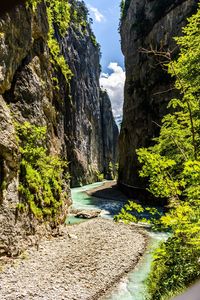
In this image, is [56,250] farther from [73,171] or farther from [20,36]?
[73,171]

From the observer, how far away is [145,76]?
4159 cm

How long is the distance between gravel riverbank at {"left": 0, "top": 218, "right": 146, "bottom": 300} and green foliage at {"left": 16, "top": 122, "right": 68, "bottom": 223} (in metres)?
2.03

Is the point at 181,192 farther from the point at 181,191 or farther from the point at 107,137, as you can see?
the point at 107,137

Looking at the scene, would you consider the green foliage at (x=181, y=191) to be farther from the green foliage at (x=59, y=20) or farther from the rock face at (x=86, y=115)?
the rock face at (x=86, y=115)

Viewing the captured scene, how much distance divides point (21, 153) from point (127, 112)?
32.7 m

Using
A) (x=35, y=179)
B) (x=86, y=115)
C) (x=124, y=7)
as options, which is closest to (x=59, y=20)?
(x=124, y=7)

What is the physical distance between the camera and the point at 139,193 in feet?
128

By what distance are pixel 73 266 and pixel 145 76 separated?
34312 mm

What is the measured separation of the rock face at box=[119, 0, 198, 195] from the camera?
3678cm

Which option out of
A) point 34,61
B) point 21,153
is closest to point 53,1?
point 34,61

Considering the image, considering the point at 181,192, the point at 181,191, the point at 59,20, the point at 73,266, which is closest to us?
the point at 181,192

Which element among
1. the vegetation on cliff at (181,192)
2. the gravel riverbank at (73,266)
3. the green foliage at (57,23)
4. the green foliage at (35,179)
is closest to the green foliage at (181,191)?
the vegetation on cliff at (181,192)

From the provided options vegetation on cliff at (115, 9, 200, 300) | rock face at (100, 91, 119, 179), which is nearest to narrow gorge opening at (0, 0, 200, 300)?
vegetation on cliff at (115, 9, 200, 300)

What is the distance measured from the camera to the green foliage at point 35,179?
16062 mm
